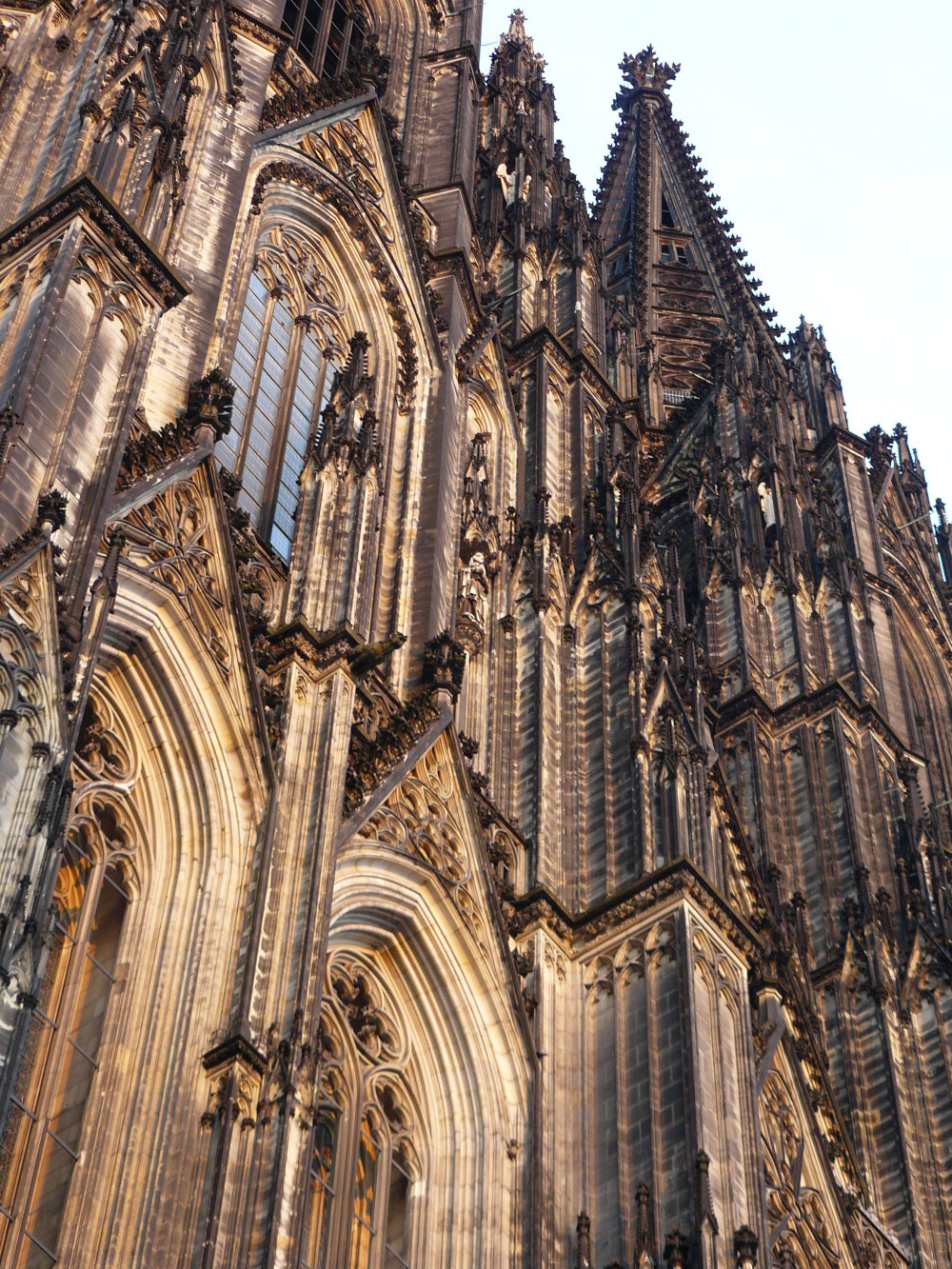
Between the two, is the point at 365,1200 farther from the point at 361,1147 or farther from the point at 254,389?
the point at 254,389

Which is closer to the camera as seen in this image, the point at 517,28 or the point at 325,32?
the point at 325,32

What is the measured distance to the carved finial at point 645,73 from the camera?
72.5 metres

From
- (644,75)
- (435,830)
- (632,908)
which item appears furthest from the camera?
(644,75)

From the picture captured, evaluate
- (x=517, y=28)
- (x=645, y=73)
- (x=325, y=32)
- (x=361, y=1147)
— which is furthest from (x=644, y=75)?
(x=361, y=1147)

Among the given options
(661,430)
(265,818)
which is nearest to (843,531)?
(661,430)

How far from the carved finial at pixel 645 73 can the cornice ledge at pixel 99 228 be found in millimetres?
54065

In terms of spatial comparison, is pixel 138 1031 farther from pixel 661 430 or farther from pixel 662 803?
pixel 661 430

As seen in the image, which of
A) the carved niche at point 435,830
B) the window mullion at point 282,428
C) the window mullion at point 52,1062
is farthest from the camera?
the window mullion at point 282,428

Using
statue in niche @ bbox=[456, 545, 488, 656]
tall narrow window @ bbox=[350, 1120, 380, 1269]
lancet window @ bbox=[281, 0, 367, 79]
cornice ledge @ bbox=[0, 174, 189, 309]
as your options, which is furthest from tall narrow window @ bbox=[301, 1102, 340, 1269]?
lancet window @ bbox=[281, 0, 367, 79]

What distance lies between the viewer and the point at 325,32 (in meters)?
33.1

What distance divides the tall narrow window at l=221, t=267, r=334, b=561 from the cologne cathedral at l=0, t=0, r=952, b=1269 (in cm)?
7

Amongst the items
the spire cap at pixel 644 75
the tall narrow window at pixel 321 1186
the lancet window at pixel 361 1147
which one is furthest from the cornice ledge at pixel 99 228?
the spire cap at pixel 644 75

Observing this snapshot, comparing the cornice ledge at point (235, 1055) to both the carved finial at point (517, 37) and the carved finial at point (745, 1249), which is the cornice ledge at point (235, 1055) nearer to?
the carved finial at point (745, 1249)

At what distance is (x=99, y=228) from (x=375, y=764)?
5.21 meters
